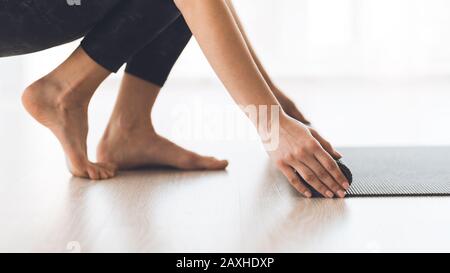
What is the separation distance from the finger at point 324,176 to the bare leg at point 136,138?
448mm

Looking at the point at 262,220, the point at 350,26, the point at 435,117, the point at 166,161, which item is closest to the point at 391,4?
the point at 350,26

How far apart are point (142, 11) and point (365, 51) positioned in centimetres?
419

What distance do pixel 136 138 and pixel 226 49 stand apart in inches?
19.5

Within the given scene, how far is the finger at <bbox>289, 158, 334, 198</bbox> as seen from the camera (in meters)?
1.13

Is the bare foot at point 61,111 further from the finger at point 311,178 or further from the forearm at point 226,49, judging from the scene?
the finger at point 311,178

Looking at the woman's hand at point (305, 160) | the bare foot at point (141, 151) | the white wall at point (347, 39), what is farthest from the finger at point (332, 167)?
the white wall at point (347, 39)

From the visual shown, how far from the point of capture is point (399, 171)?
1.46 meters

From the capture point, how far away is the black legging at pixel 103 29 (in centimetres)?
122

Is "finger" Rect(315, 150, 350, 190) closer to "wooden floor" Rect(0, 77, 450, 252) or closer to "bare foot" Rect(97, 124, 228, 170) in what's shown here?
"wooden floor" Rect(0, 77, 450, 252)

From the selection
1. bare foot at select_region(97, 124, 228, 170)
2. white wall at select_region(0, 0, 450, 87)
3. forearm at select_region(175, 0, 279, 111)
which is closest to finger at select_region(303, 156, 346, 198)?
forearm at select_region(175, 0, 279, 111)

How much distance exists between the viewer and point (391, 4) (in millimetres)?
5266

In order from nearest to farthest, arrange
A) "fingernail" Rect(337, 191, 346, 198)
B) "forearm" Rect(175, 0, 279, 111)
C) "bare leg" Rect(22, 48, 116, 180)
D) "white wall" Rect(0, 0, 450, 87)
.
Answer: "forearm" Rect(175, 0, 279, 111)
"fingernail" Rect(337, 191, 346, 198)
"bare leg" Rect(22, 48, 116, 180)
"white wall" Rect(0, 0, 450, 87)

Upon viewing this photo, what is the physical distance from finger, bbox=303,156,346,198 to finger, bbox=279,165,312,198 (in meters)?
0.04

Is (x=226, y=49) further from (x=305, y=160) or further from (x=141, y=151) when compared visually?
(x=141, y=151)
